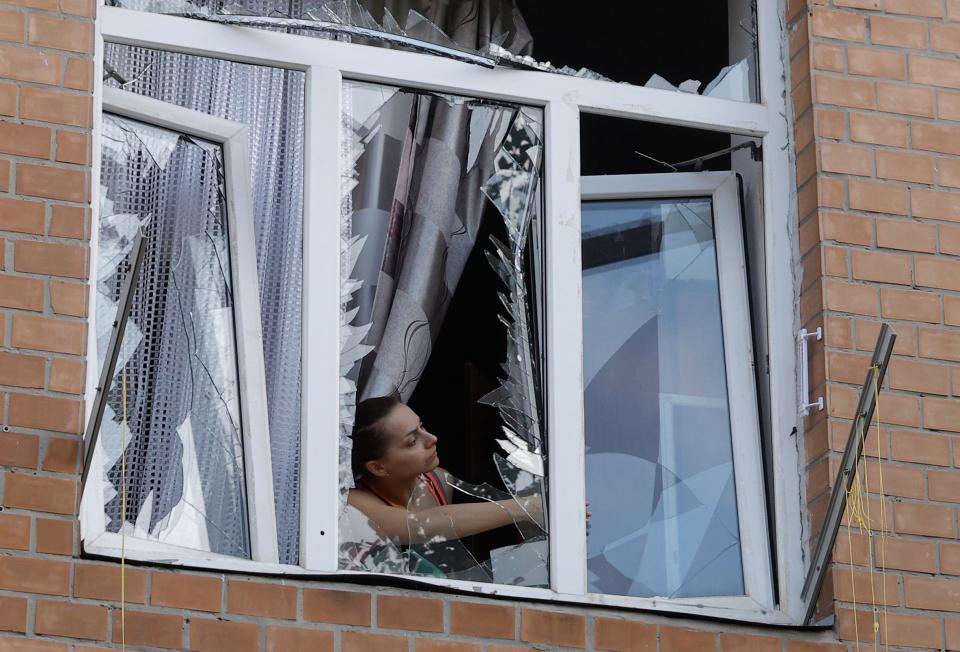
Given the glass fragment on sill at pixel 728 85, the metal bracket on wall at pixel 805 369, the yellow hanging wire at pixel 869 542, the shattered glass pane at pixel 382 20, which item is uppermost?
the shattered glass pane at pixel 382 20

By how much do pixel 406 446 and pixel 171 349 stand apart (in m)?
0.62

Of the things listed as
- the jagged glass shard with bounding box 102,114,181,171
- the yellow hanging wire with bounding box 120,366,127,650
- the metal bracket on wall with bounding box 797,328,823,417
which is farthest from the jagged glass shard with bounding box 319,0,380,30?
the metal bracket on wall with bounding box 797,328,823,417

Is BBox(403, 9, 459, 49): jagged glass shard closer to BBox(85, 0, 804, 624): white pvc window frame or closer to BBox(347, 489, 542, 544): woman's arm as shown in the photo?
BBox(85, 0, 804, 624): white pvc window frame

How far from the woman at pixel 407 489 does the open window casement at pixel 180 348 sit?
25 cm

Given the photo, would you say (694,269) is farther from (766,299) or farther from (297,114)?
(297,114)

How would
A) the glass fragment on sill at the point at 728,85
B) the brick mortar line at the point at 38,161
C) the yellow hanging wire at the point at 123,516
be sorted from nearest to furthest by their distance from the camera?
1. the yellow hanging wire at the point at 123,516
2. the brick mortar line at the point at 38,161
3. the glass fragment on sill at the point at 728,85

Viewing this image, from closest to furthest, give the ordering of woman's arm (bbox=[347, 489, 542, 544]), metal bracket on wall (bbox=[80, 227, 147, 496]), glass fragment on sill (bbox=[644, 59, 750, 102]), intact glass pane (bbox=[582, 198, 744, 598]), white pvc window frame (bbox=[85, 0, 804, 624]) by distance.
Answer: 1. metal bracket on wall (bbox=[80, 227, 147, 496])
2. white pvc window frame (bbox=[85, 0, 804, 624])
3. woman's arm (bbox=[347, 489, 542, 544])
4. intact glass pane (bbox=[582, 198, 744, 598])
5. glass fragment on sill (bbox=[644, 59, 750, 102])

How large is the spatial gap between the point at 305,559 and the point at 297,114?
3.67 ft

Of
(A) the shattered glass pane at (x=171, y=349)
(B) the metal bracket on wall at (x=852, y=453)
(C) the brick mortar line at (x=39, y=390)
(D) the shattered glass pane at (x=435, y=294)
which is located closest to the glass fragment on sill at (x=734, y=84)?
(D) the shattered glass pane at (x=435, y=294)

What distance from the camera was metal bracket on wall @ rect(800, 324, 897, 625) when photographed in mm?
3861

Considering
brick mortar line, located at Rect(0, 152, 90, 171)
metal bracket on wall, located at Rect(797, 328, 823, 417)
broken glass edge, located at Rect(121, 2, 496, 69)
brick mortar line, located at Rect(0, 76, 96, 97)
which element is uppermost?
broken glass edge, located at Rect(121, 2, 496, 69)

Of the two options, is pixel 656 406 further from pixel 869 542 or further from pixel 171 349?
pixel 171 349

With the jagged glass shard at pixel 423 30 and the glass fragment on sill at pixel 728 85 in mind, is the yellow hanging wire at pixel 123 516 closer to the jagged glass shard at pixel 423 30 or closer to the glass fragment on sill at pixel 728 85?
the jagged glass shard at pixel 423 30

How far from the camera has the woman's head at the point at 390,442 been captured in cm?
429
